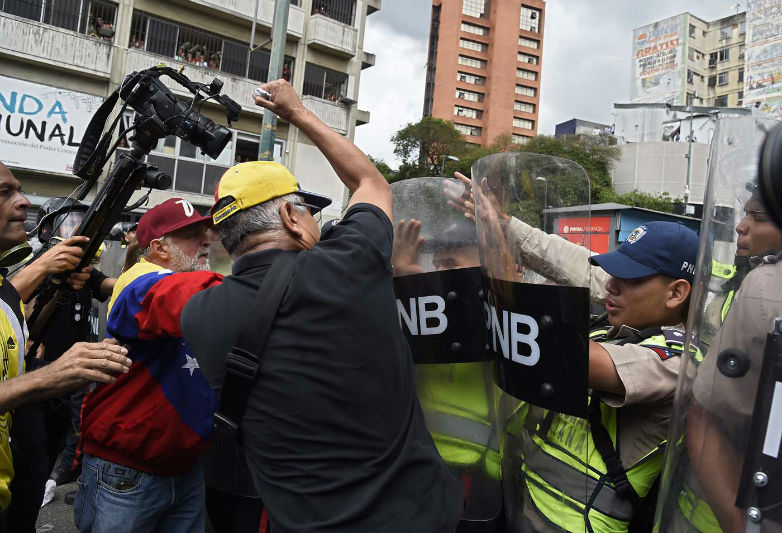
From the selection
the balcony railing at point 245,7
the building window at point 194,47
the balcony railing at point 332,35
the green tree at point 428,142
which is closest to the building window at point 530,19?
the green tree at point 428,142

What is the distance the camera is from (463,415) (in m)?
1.97

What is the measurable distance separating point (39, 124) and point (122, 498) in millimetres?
17377

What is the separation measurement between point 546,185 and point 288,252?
2.48ft

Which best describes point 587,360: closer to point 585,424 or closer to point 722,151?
point 585,424

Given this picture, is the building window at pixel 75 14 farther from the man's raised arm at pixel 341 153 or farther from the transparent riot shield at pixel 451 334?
the transparent riot shield at pixel 451 334

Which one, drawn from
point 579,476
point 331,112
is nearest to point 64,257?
point 579,476

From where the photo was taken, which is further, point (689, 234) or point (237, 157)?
point (237, 157)

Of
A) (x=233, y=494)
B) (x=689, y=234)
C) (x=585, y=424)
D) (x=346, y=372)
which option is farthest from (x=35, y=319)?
(x=689, y=234)

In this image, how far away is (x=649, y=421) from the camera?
162 centimetres

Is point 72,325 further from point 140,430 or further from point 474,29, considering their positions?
point 474,29

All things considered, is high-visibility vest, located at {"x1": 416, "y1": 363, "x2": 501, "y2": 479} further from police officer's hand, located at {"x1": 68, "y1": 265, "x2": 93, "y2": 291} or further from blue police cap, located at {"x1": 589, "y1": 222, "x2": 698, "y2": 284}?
police officer's hand, located at {"x1": 68, "y1": 265, "x2": 93, "y2": 291}

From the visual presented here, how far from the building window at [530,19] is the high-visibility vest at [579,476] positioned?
82.4 m

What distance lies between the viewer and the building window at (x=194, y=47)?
18828mm

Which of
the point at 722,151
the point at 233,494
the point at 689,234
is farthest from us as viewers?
the point at 233,494
